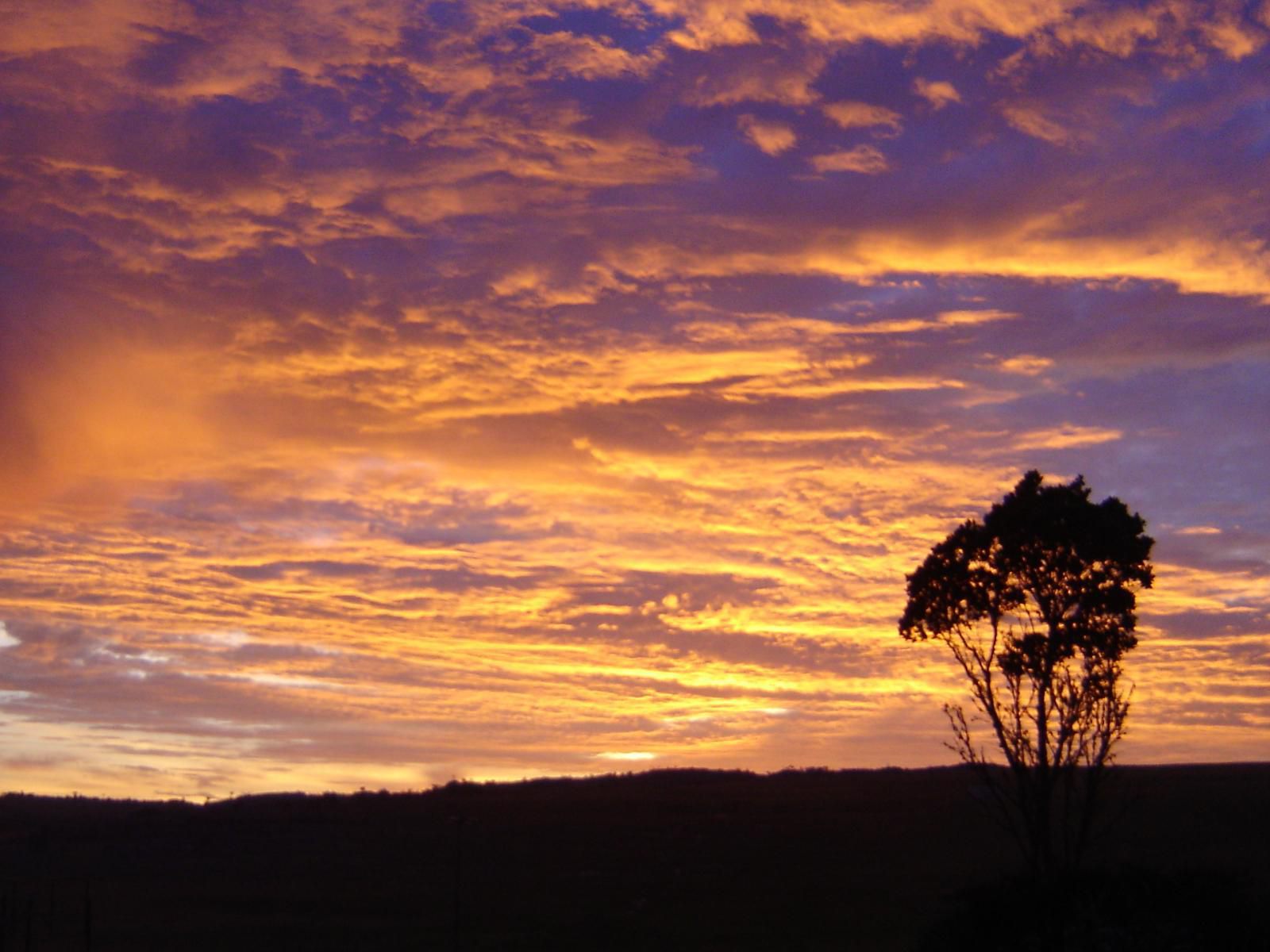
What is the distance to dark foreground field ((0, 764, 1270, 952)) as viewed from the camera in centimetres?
2244

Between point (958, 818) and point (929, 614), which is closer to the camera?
point (929, 614)

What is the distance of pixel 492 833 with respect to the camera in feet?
224

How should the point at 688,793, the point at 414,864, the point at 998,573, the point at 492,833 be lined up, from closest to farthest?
the point at 998,573 → the point at 414,864 → the point at 492,833 → the point at 688,793

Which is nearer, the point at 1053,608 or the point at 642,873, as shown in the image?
the point at 1053,608

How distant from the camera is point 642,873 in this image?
54.1 m

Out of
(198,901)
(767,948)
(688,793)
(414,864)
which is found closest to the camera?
Result: (767,948)

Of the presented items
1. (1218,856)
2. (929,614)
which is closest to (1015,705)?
(929,614)

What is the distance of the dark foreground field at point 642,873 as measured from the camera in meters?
22.4

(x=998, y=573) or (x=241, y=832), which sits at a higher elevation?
(x=998, y=573)

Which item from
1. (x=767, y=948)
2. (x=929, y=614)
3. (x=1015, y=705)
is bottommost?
(x=767, y=948)

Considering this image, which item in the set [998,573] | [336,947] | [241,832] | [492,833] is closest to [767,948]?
[336,947]

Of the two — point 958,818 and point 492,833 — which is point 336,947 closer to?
point 492,833

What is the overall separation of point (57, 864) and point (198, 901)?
2223 cm

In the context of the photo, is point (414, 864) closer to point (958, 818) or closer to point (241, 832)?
point (241, 832)
